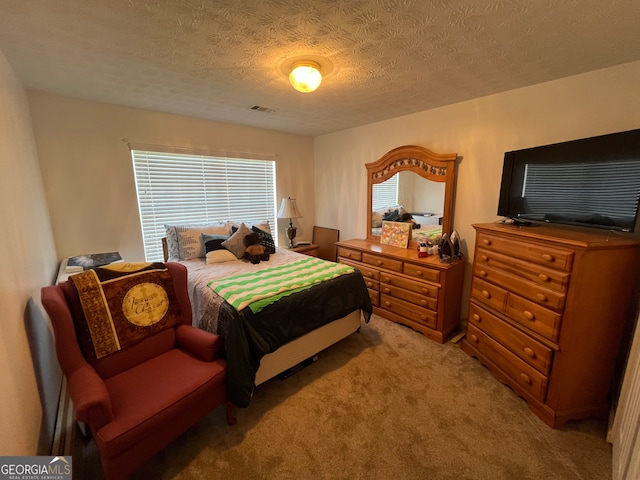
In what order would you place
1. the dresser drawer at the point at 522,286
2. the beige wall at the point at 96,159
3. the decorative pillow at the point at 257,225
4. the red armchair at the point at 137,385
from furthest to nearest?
the decorative pillow at the point at 257,225 → the beige wall at the point at 96,159 → the dresser drawer at the point at 522,286 → the red armchair at the point at 137,385

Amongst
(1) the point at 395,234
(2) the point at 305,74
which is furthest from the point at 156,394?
(1) the point at 395,234

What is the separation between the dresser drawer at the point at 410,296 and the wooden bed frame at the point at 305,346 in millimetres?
534

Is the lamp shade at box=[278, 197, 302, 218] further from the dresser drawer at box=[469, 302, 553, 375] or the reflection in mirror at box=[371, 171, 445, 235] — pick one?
the dresser drawer at box=[469, 302, 553, 375]

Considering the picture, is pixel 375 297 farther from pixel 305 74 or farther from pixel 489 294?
pixel 305 74

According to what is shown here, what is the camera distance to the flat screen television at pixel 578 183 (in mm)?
1525

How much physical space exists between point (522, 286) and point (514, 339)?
16.2 inches

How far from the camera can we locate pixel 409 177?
10.3ft

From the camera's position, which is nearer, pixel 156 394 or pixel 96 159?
pixel 156 394

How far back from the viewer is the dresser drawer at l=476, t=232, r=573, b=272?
62.9 inches

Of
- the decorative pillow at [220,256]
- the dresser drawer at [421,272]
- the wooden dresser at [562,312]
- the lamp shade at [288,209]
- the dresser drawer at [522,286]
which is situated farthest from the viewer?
the lamp shade at [288,209]

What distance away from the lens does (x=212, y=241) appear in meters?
3.03

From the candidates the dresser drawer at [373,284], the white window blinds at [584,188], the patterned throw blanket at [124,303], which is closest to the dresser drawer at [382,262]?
the dresser drawer at [373,284]

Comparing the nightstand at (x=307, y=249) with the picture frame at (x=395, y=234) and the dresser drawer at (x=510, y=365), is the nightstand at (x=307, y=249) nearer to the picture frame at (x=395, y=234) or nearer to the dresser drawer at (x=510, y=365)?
the picture frame at (x=395, y=234)

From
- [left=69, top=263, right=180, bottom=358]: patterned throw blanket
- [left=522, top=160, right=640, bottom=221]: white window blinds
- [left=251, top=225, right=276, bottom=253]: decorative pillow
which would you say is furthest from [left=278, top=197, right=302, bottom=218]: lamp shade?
[left=522, top=160, right=640, bottom=221]: white window blinds
